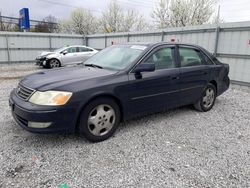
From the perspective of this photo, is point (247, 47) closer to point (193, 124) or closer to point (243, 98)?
point (243, 98)

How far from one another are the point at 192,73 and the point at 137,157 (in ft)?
7.41

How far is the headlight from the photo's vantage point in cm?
256

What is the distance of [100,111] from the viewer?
9.71 feet

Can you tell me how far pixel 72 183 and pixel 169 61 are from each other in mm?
2704

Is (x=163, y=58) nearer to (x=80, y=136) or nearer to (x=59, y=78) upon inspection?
(x=59, y=78)

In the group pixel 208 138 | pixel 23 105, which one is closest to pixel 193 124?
pixel 208 138

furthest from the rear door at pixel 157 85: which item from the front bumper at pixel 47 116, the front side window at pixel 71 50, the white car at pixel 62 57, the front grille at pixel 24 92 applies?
the front side window at pixel 71 50

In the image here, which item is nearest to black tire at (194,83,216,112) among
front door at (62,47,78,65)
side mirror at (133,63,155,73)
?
side mirror at (133,63,155,73)

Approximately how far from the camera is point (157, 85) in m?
3.47

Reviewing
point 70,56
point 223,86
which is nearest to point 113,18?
point 70,56

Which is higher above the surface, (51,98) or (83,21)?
(83,21)

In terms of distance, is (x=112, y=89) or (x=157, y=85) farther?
(x=157, y=85)

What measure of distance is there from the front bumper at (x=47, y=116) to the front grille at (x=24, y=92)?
0.08 meters

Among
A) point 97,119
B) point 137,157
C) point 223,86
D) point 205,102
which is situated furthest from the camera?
point 223,86
